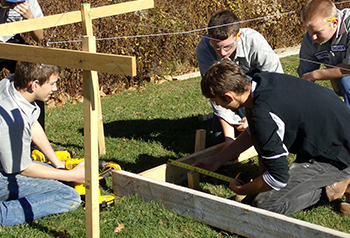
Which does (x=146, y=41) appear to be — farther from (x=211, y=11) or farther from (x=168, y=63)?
(x=211, y=11)

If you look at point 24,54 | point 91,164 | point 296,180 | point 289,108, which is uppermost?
point 24,54

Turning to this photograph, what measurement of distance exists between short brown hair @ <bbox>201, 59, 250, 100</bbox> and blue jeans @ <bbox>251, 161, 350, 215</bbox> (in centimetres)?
91

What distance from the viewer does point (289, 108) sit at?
311cm

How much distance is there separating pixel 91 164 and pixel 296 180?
1724mm

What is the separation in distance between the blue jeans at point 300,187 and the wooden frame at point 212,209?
1.14 feet

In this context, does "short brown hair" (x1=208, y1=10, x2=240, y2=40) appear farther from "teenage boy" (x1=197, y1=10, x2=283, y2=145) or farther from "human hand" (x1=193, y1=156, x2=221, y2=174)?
"human hand" (x1=193, y1=156, x2=221, y2=174)

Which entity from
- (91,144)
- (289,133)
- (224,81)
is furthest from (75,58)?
(289,133)

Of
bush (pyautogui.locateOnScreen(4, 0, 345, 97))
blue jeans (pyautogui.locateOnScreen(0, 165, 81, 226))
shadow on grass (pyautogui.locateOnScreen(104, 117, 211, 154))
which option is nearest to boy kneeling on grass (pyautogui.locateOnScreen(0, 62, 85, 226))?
blue jeans (pyautogui.locateOnScreen(0, 165, 81, 226))

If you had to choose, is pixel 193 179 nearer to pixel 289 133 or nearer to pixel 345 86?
pixel 289 133

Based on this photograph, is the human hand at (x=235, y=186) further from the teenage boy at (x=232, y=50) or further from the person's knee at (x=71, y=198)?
the person's knee at (x=71, y=198)

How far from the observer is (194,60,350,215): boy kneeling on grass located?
10.0 feet

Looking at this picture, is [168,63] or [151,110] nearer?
[151,110]

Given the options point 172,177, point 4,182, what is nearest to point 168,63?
point 172,177

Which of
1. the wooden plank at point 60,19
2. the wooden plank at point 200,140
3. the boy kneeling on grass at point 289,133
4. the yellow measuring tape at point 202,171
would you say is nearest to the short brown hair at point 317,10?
the boy kneeling on grass at point 289,133
